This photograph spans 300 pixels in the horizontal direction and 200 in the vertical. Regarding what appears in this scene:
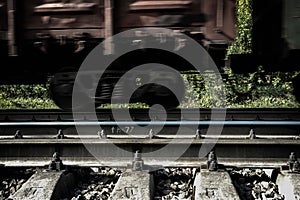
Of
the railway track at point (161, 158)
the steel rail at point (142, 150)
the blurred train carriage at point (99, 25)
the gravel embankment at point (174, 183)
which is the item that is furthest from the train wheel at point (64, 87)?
the gravel embankment at point (174, 183)

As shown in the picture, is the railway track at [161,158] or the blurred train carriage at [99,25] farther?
the blurred train carriage at [99,25]

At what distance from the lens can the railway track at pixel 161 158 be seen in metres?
3.12

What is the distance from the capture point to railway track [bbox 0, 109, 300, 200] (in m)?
3.12

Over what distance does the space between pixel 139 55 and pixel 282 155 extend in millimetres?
1819

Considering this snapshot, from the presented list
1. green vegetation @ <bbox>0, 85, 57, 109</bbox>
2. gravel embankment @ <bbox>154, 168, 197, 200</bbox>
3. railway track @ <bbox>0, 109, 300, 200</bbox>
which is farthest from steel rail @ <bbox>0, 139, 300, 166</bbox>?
green vegetation @ <bbox>0, 85, 57, 109</bbox>

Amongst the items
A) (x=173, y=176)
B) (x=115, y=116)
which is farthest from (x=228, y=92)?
(x=173, y=176)

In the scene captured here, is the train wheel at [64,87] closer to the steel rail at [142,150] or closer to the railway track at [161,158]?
the railway track at [161,158]

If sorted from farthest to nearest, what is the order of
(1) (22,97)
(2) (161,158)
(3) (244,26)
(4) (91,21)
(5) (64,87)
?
1. (3) (244,26)
2. (1) (22,97)
3. (5) (64,87)
4. (4) (91,21)
5. (2) (161,158)

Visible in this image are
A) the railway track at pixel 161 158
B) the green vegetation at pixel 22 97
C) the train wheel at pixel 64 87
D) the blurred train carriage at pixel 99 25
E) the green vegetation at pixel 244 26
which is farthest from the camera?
the green vegetation at pixel 244 26

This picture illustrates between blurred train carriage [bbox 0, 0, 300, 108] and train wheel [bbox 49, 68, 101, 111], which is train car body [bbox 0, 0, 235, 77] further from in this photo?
train wheel [bbox 49, 68, 101, 111]

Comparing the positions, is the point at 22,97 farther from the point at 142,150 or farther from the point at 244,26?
the point at 142,150

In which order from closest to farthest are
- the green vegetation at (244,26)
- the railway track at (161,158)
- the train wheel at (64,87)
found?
1. the railway track at (161,158)
2. the train wheel at (64,87)
3. the green vegetation at (244,26)

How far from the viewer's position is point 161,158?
3.98 meters

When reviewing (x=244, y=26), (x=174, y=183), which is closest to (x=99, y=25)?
(x=174, y=183)
